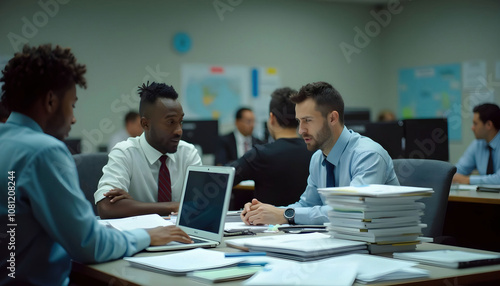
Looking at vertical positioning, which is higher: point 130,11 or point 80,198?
point 130,11

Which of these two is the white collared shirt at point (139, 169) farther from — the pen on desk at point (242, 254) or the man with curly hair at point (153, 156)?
the pen on desk at point (242, 254)

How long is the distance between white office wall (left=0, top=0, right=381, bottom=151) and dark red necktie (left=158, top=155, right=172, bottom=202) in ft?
12.6

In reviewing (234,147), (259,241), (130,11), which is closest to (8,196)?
(259,241)

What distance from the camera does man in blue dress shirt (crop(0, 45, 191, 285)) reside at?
1.49m

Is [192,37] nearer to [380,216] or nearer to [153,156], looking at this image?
[153,156]

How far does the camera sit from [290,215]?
2.30m

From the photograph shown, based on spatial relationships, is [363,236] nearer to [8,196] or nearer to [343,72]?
[8,196]

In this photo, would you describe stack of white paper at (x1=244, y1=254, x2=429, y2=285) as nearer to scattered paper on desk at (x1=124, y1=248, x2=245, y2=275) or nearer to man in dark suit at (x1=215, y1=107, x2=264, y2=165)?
scattered paper on desk at (x1=124, y1=248, x2=245, y2=275)

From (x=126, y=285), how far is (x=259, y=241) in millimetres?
473

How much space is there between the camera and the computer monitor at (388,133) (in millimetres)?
4211

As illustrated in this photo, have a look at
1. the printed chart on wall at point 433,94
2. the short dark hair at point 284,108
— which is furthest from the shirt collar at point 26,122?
the printed chart on wall at point 433,94

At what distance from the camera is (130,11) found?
22.0ft

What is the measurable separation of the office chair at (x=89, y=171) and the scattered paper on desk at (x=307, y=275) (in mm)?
1673

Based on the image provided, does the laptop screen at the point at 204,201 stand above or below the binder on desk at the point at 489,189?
above
